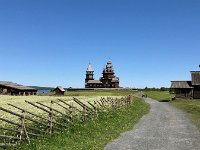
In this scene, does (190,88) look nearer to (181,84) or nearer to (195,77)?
(181,84)

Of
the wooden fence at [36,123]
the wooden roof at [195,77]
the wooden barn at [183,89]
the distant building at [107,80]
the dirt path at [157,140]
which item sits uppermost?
the distant building at [107,80]

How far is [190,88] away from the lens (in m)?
81.8

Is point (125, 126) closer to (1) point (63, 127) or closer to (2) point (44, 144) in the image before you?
Answer: (1) point (63, 127)

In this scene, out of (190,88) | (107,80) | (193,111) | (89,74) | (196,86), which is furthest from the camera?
(89,74)

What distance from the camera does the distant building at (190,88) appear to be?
8144 cm

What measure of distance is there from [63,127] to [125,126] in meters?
6.61

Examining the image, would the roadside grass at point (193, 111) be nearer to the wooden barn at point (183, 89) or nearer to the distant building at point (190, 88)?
the distant building at point (190, 88)

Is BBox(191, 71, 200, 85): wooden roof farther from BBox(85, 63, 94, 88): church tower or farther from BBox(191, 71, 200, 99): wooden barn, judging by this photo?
BBox(85, 63, 94, 88): church tower

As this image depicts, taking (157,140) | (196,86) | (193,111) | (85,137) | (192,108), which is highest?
(196,86)

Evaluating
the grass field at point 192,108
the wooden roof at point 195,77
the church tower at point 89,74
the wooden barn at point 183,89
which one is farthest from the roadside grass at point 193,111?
the church tower at point 89,74

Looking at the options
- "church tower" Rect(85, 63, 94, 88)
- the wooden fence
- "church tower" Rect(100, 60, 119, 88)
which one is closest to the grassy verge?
the wooden fence

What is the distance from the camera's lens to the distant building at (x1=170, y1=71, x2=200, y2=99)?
8144 centimetres

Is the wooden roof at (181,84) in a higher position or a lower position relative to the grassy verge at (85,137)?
higher

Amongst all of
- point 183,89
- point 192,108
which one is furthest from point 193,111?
point 183,89
